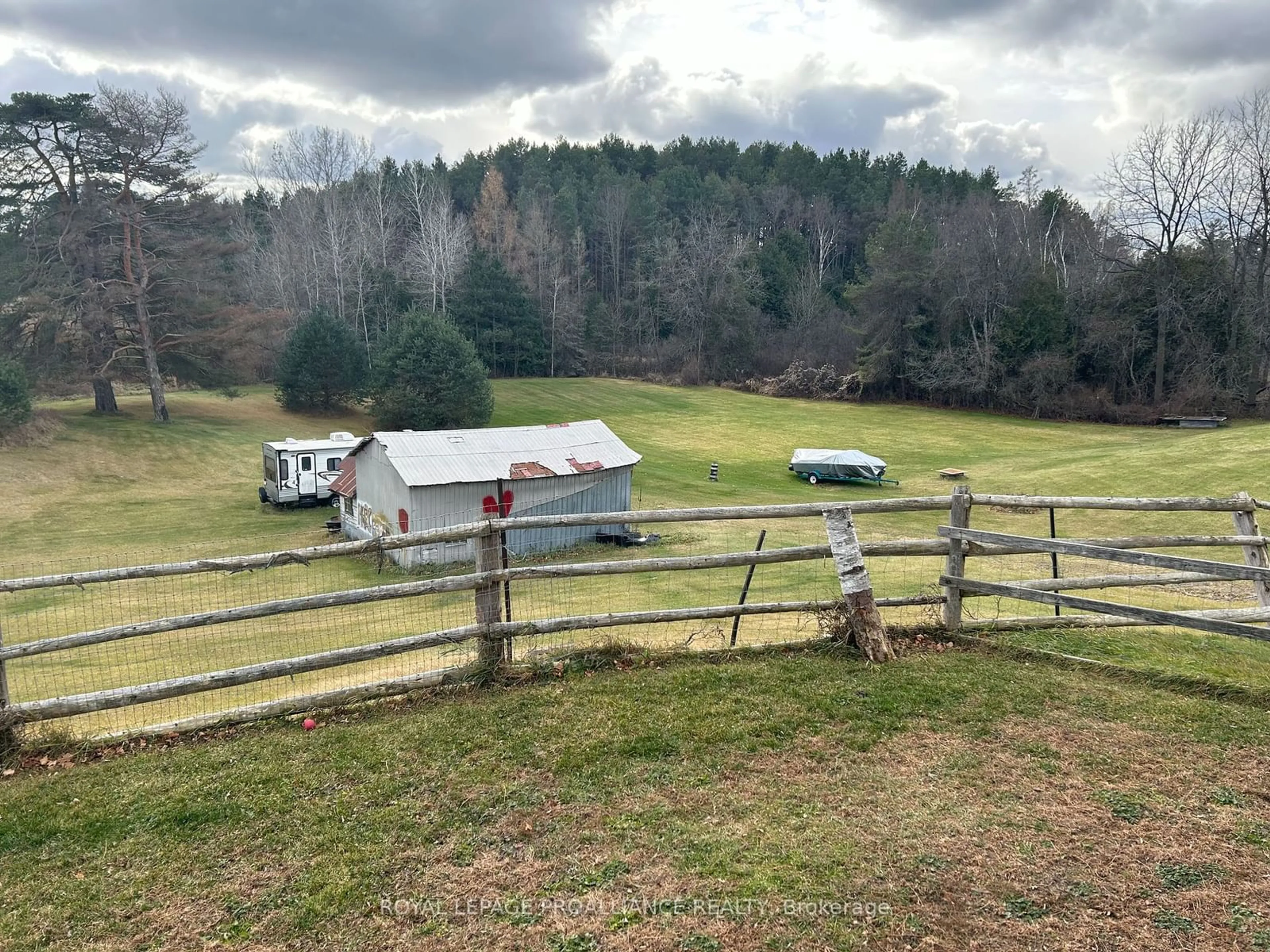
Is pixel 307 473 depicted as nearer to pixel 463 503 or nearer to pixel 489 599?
pixel 463 503

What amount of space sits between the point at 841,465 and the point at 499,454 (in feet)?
56.5

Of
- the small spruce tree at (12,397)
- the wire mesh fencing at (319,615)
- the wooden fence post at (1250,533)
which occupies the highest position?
the small spruce tree at (12,397)

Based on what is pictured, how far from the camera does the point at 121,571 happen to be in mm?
5117

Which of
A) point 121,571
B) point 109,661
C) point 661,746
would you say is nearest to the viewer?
point 661,746

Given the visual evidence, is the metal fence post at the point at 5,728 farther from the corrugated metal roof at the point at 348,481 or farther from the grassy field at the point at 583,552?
the corrugated metal roof at the point at 348,481

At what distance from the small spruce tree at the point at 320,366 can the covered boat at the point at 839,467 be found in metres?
25.6

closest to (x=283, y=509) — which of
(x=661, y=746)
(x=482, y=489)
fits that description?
(x=482, y=489)

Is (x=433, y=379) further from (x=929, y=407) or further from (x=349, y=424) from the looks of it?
(x=929, y=407)

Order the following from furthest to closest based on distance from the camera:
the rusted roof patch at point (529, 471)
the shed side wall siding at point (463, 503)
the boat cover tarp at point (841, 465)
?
the boat cover tarp at point (841, 465)
the rusted roof patch at point (529, 471)
the shed side wall siding at point (463, 503)

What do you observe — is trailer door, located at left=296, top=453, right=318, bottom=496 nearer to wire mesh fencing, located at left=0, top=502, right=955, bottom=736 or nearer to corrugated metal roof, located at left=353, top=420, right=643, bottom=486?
wire mesh fencing, located at left=0, top=502, right=955, bottom=736

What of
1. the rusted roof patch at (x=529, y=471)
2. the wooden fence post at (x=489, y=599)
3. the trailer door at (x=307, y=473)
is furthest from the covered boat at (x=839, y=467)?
the wooden fence post at (x=489, y=599)

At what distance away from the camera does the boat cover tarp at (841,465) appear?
33406mm

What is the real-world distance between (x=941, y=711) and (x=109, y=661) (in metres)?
11.7

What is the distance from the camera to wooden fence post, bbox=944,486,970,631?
21.9 feet
